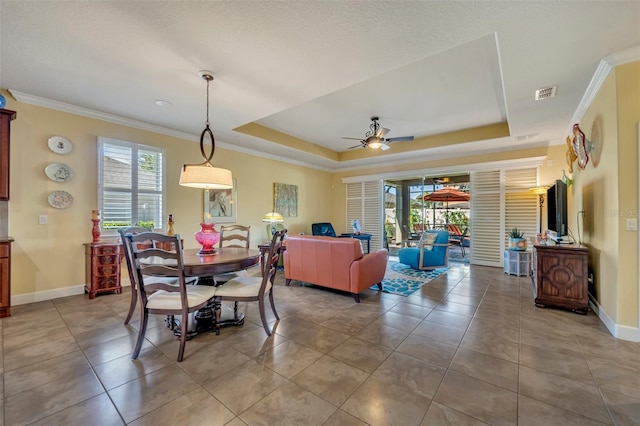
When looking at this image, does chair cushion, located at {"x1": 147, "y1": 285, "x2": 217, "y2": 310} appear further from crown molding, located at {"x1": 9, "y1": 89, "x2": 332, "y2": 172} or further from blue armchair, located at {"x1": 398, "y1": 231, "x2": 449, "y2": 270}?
blue armchair, located at {"x1": 398, "y1": 231, "x2": 449, "y2": 270}

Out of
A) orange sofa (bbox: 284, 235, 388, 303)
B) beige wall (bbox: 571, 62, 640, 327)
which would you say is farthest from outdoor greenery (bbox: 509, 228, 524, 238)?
orange sofa (bbox: 284, 235, 388, 303)

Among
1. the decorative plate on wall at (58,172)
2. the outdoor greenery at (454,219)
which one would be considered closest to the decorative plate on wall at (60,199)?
the decorative plate on wall at (58,172)

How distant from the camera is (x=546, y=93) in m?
3.22

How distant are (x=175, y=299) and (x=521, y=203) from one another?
21.9 feet

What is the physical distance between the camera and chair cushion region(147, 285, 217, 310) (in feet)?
7.42

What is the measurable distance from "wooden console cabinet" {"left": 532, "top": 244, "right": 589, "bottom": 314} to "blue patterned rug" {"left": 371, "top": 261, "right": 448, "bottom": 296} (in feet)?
5.23

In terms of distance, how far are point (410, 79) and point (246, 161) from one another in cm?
383

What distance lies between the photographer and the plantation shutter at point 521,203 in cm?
557

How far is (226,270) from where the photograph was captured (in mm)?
2445

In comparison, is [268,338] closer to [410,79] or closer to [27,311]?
[27,311]

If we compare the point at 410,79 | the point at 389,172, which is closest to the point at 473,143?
the point at 389,172

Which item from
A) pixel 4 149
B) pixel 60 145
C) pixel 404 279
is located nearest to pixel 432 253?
pixel 404 279

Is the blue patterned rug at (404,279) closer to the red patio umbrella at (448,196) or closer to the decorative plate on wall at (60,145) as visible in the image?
the red patio umbrella at (448,196)

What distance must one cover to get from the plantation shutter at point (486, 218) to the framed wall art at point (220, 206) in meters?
5.50
